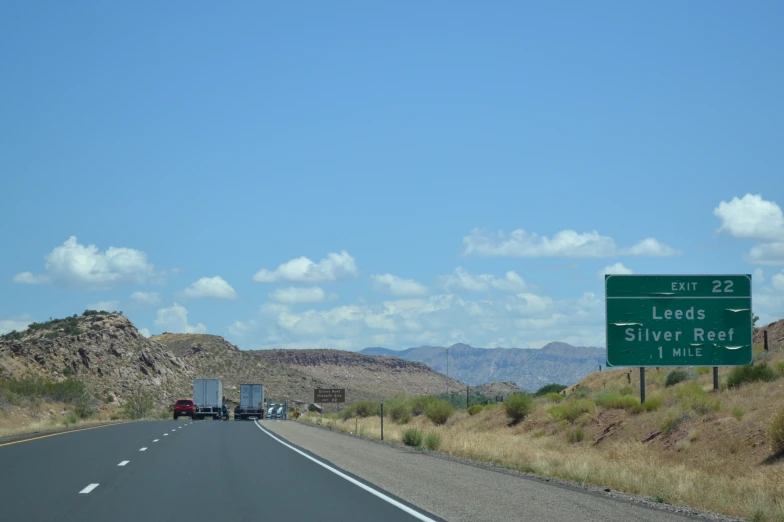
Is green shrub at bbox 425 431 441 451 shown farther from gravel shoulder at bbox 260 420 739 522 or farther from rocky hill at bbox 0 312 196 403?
rocky hill at bbox 0 312 196 403

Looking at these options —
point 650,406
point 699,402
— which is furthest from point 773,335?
point 699,402

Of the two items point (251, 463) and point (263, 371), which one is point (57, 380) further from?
point (251, 463)

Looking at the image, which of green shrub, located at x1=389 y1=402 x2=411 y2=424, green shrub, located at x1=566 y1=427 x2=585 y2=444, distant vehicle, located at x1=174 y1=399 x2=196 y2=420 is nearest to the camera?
green shrub, located at x1=566 y1=427 x2=585 y2=444

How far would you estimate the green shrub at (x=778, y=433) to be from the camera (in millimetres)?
22688

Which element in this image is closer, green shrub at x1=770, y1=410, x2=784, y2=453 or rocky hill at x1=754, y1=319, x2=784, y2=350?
green shrub at x1=770, y1=410, x2=784, y2=453

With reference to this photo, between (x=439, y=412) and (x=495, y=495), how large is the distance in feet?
143

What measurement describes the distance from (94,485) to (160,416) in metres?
75.7

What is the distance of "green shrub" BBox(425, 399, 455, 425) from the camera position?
59.6 metres

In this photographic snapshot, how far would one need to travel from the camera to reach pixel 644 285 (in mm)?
30547

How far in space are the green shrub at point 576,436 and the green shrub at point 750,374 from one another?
555 cm

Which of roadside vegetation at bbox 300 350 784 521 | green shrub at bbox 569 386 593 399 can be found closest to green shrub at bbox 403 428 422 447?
roadside vegetation at bbox 300 350 784 521

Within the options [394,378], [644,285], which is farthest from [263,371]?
[644,285]

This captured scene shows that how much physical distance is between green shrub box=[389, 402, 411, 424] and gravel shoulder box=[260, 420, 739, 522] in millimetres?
38198

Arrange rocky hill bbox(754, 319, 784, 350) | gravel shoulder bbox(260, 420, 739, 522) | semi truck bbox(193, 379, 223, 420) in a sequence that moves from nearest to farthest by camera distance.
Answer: gravel shoulder bbox(260, 420, 739, 522) → rocky hill bbox(754, 319, 784, 350) → semi truck bbox(193, 379, 223, 420)
